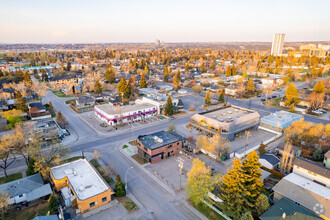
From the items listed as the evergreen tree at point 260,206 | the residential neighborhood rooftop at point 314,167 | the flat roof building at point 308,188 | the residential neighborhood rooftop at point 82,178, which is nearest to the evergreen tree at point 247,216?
the evergreen tree at point 260,206

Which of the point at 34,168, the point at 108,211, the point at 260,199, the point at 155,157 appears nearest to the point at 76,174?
the point at 34,168

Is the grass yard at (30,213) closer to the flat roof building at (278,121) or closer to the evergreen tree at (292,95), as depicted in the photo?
the flat roof building at (278,121)

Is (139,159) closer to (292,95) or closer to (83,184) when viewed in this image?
(83,184)

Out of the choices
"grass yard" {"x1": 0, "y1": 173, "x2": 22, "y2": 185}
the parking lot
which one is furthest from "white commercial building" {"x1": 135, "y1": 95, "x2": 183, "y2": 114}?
"grass yard" {"x1": 0, "y1": 173, "x2": 22, "y2": 185}

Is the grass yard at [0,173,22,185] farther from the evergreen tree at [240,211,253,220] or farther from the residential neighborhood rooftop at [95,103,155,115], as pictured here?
the evergreen tree at [240,211,253,220]

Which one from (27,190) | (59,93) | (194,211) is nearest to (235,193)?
(194,211)

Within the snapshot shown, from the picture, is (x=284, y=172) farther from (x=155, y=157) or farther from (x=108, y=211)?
(x=108, y=211)
